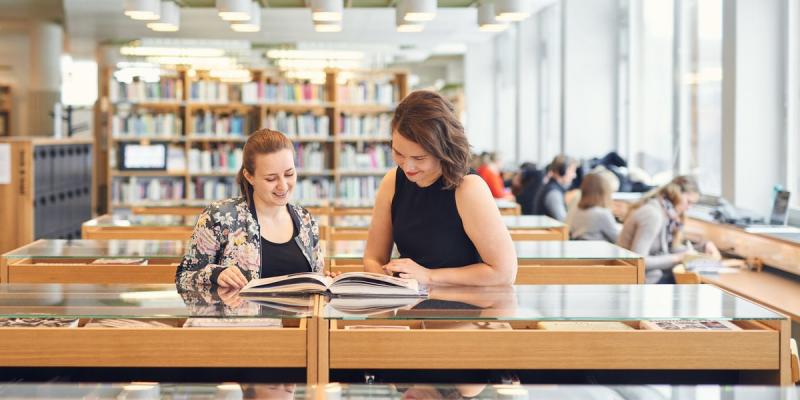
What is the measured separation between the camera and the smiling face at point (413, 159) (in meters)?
2.89

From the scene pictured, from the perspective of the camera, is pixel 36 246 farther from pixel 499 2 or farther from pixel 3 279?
pixel 499 2

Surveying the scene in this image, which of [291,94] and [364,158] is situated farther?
[364,158]

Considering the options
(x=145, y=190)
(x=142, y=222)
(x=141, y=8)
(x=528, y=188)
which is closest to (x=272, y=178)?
(x=142, y=222)

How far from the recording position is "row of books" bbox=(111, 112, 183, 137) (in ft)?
39.1

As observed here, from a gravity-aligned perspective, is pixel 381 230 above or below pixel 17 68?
below

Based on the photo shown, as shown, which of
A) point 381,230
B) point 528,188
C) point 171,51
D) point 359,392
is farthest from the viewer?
point 171,51

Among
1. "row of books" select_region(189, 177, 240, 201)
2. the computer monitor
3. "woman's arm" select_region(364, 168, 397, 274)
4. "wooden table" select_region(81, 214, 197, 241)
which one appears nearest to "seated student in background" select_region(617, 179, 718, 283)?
the computer monitor

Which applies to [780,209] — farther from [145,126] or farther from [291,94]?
[145,126]

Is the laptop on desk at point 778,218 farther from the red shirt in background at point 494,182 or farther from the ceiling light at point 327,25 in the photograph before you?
the red shirt in background at point 494,182

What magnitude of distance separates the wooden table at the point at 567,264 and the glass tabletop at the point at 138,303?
1657 mm

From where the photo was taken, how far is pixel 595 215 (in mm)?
6520

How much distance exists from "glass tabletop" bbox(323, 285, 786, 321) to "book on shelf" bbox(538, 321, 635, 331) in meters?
0.03

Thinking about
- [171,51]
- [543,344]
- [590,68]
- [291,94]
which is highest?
[171,51]

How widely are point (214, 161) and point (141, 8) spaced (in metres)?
5.02
